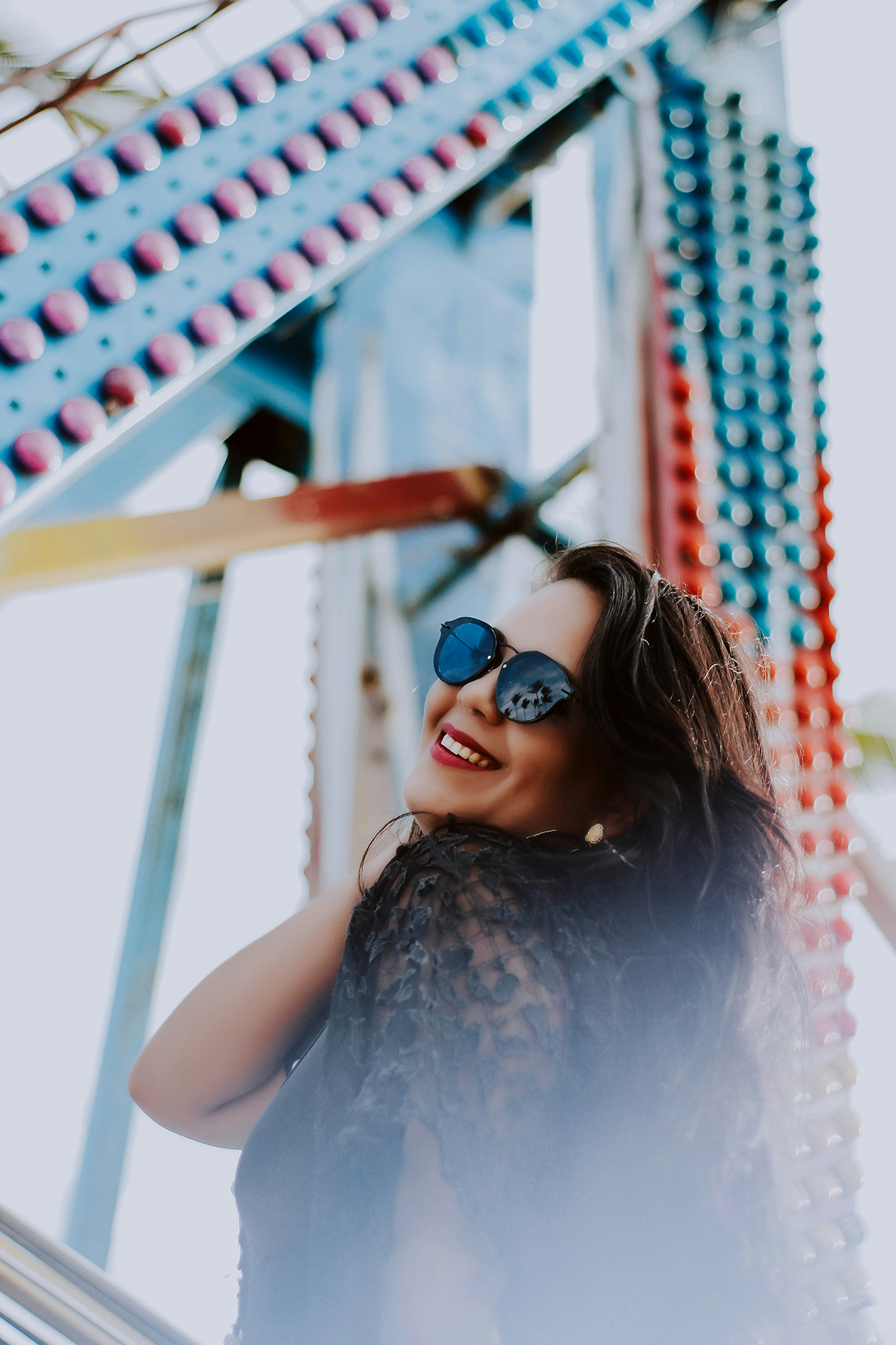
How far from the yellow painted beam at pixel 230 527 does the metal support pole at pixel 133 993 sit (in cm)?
70

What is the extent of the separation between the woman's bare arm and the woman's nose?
0.22m

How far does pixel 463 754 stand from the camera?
1039 millimetres

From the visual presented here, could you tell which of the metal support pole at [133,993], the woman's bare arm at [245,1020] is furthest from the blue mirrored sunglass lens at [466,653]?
the metal support pole at [133,993]

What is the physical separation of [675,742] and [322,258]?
1416mm

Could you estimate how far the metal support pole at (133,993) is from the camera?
2859mm

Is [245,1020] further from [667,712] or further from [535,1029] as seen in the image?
[667,712]

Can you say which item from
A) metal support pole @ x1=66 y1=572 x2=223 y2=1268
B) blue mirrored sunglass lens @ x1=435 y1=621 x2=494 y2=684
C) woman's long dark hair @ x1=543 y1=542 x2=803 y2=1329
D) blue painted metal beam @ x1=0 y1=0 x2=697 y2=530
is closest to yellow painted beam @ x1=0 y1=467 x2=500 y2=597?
blue painted metal beam @ x1=0 y1=0 x2=697 y2=530

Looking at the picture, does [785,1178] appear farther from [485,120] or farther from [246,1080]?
[485,120]

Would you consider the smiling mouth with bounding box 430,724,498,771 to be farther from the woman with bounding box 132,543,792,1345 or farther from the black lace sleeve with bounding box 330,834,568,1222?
the black lace sleeve with bounding box 330,834,568,1222

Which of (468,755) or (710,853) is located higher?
(468,755)

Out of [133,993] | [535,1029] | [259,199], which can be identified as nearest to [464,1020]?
[535,1029]

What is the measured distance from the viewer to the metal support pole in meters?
2.86

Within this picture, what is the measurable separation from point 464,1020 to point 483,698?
1.17 ft

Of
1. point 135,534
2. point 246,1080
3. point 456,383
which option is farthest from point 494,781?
point 456,383
